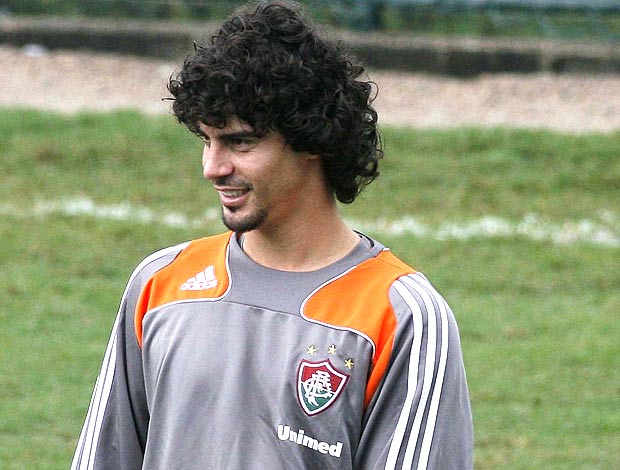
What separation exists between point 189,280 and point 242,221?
22cm

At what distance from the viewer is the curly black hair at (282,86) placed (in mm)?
3252

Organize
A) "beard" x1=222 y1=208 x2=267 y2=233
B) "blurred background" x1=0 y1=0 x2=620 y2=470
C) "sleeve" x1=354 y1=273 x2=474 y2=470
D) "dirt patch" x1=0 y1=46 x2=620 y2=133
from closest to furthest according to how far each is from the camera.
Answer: "sleeve" x1=354 y1=273 x2=474 y2=470 < "beard" x1=222 y1=208 x2=267 y2=233 < "blurred background" x1=0 y1=0 x2=620 y2=470 < "dirt patch" x1=0 y1=46 x2=620 y2=133

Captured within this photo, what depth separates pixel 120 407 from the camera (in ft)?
11.2

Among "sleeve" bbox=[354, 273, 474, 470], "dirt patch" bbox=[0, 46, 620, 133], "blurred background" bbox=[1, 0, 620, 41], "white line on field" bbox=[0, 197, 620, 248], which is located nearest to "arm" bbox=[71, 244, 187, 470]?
"sleeve" bbox=[354, 273, 474, 470]

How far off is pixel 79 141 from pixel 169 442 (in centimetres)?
991

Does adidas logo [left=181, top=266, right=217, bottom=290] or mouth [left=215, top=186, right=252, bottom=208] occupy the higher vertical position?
mouth [left=215, top=186, right=252, bottom=208]

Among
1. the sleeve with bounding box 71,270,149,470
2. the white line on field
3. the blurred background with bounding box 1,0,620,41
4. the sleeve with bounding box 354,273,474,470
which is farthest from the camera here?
the blurred background with bounding box 1,0,620,41

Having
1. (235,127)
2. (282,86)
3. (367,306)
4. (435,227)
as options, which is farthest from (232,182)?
(435,227)

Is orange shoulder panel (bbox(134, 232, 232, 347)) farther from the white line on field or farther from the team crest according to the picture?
the white line on field

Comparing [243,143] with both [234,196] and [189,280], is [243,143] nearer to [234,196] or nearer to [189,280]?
[234,196]

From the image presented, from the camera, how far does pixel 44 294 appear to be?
9523mm

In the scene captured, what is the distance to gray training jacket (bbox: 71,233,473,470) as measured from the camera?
3.11 meters

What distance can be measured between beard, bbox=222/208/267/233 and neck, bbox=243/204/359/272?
8cm

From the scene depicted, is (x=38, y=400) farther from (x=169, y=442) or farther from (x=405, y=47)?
(x=405, y=47)
